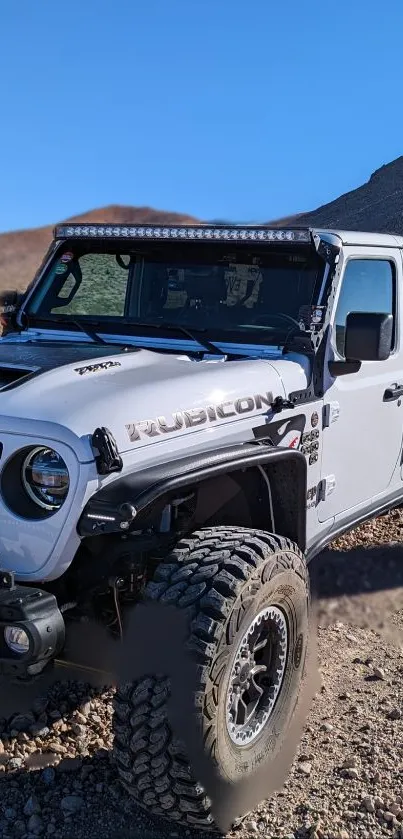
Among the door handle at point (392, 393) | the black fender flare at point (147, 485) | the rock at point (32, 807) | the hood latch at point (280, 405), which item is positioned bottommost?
the rock at point (32, 807)

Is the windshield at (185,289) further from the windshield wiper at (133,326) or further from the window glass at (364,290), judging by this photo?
the window glass at (364,290)

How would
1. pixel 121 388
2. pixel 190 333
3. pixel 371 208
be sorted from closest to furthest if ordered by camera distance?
pixel 121 388 < pixel 190 333 < pixel 371 208

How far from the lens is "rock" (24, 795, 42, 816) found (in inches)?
114

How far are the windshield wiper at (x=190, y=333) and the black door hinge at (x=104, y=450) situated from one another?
117 centimetres

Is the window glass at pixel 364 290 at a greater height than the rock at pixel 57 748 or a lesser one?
greater

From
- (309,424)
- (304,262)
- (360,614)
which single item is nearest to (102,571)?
(309,424)

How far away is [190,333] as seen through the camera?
12.8ft

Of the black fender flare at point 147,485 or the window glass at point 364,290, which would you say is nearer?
the black fender flare at point 147,485

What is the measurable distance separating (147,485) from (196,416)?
48cm

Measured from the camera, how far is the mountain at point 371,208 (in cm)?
2469

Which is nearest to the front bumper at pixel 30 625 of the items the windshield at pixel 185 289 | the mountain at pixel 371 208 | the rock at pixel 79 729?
the rock at pixel 79 729

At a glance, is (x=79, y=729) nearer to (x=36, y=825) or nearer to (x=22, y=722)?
(x=22, y=722)

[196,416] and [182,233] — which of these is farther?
[182,233]

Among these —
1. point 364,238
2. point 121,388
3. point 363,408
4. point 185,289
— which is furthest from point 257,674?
point 364,238
